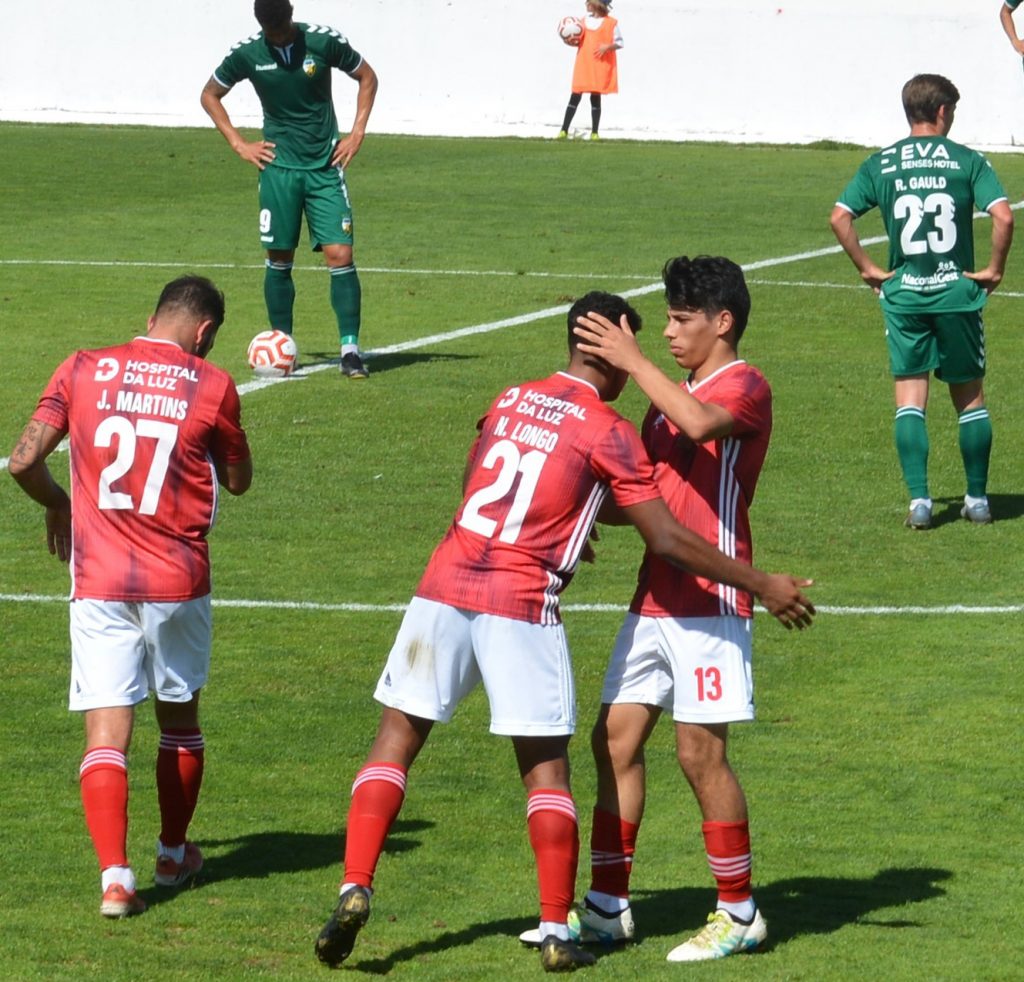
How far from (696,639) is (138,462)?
167cm

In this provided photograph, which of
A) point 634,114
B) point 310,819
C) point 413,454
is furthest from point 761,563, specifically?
point 634,114

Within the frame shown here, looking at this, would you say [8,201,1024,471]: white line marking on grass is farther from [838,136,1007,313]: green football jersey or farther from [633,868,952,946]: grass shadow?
[633,868,952,946]: grass shadow

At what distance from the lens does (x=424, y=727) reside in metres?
5.72

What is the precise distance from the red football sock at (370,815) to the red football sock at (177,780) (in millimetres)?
818

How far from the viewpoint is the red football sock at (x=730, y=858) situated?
5.74 meters

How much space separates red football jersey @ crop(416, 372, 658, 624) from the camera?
219 inches

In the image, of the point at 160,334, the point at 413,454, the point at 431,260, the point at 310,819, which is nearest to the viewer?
the point at 160,334

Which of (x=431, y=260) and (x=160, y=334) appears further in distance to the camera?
(x=431, y=260)

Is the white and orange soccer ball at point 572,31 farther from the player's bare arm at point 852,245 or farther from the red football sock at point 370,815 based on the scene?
the red football sock at point 370,815

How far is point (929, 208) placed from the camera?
1074 centimetres

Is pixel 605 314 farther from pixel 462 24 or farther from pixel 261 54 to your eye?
pixel 462 24

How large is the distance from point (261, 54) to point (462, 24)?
22.5 m

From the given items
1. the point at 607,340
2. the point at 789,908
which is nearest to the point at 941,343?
the point at 789,908

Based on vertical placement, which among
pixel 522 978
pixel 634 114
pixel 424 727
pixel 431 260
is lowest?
pixel 522 978
